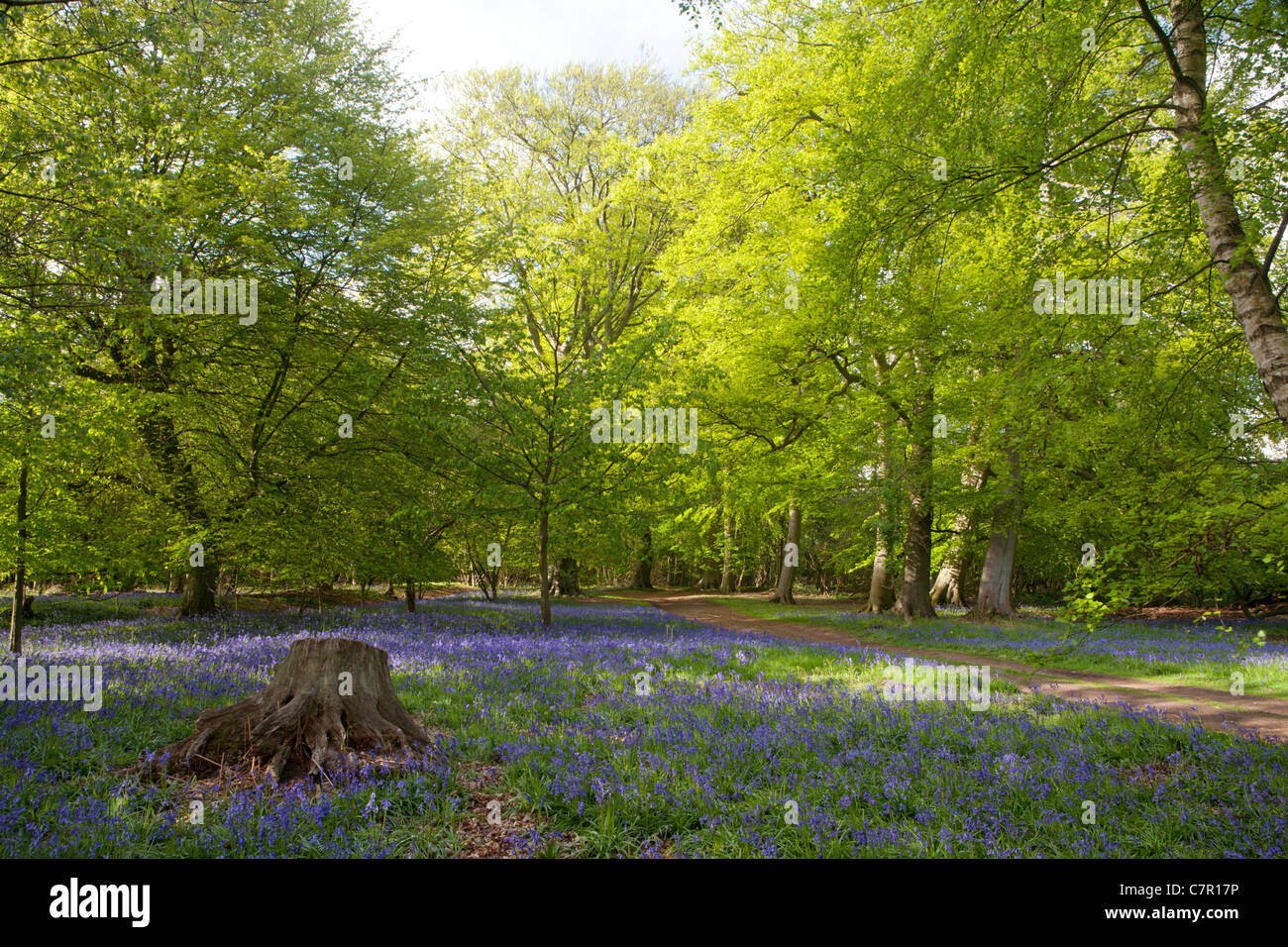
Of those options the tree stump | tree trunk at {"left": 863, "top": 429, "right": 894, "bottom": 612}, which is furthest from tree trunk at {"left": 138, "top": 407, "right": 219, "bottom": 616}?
tree trunk at {"left": 863, "top": 429, "right": 894, "bottom": 612}

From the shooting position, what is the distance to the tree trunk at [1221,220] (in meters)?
4.82

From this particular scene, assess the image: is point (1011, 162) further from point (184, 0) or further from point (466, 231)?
point (466, 231)

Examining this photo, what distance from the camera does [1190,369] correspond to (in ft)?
20.5

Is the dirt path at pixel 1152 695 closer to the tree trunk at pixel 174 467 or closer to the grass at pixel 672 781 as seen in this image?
the grass at pixel 672 781

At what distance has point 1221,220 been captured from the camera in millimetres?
5211

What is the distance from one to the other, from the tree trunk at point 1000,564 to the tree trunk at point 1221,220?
44.3 feet

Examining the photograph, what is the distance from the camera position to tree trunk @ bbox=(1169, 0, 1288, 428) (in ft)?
15.8

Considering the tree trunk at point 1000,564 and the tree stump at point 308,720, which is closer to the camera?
the tree stump at point 308,720

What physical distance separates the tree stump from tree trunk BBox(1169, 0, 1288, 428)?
7.69 meters

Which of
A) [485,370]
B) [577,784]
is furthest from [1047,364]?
[485,370]

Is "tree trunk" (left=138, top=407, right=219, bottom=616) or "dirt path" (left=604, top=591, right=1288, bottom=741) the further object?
"tree trunk" (left=138, top=407, right=219, bottom=616)

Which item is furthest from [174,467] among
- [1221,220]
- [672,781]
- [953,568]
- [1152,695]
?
[953,568]

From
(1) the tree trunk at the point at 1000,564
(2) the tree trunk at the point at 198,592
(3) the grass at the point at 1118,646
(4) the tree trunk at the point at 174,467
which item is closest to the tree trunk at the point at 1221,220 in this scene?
(3) the grass at the point at 1118,646

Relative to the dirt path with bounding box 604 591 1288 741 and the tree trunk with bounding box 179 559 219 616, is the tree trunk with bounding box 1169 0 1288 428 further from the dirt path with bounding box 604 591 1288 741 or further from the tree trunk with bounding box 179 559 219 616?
the tree trunk with bounding box 179 559 219 616
